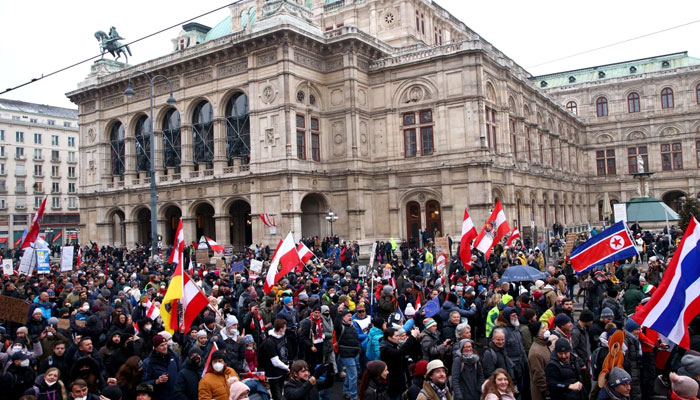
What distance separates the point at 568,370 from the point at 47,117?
81.0 meters

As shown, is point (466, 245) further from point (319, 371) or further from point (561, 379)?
point (561, 379)

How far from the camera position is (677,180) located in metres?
60.4

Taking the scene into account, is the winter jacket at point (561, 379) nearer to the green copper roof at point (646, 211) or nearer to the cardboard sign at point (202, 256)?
the cardboard sign at point (202, 256)

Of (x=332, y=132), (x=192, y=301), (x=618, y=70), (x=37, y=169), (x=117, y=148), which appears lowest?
(x=192, y=301)

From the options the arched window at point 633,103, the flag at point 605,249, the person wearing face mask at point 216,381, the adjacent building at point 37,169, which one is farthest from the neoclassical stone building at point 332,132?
the adjacent building at point 37,169

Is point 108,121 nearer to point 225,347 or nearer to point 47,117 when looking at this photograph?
point 47,117

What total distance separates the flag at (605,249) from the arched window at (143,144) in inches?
1527

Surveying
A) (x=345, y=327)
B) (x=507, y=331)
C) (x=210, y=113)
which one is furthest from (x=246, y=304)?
(x=210, y=113)

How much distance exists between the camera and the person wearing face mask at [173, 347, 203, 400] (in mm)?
7188

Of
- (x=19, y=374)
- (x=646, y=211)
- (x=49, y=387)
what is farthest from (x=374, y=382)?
(x=646, y=211)

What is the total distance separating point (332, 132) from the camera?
38500 mm

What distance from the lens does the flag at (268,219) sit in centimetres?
3459

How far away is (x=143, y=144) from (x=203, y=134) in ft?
24.8

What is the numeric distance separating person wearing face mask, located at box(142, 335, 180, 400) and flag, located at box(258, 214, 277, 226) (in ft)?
88.5
